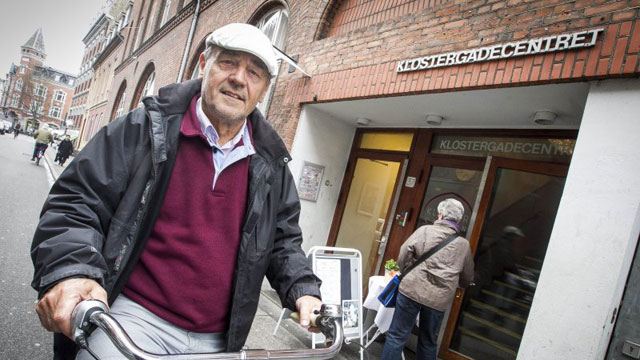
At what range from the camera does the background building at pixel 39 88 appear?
→ 8419cm

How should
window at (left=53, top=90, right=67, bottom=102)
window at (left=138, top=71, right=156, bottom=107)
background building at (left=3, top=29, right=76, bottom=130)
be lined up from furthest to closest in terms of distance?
window at (left=53, top=90, right=67, bottom=102), background building at (left=3, top=29, right=76, bottom=130), window at (left=138, top=71, right=156, bottom=107)

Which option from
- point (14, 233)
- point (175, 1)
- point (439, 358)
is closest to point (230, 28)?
point (439, 358)

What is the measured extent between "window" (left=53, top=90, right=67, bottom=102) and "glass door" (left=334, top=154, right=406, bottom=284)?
106099 mm

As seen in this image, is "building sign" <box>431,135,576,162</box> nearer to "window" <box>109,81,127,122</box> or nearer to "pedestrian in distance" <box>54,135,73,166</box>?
"pedestrian in distance" <box>54,135,73,166</box>

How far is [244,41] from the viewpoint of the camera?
5.43 ft

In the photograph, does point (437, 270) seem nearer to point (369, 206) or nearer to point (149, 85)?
point (369, 206)

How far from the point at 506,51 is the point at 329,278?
3.02m

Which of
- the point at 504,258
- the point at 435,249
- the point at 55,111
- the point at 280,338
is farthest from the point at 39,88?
the point at 504,258

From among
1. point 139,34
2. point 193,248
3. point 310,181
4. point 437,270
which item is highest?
point 139,34

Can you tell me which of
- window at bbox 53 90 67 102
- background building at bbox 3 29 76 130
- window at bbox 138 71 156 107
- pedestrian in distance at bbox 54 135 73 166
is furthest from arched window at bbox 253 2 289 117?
window at bbox 53 90 67 102

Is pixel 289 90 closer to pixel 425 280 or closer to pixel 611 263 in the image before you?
pixel 425 280

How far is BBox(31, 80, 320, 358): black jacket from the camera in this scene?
1.24 meters

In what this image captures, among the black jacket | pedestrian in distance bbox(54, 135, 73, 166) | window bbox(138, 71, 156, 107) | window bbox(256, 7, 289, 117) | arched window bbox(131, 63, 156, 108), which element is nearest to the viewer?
the black jacket

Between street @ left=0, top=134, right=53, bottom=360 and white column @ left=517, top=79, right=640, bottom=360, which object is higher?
white column @ left=517, top=79, right=640, bottom=360
